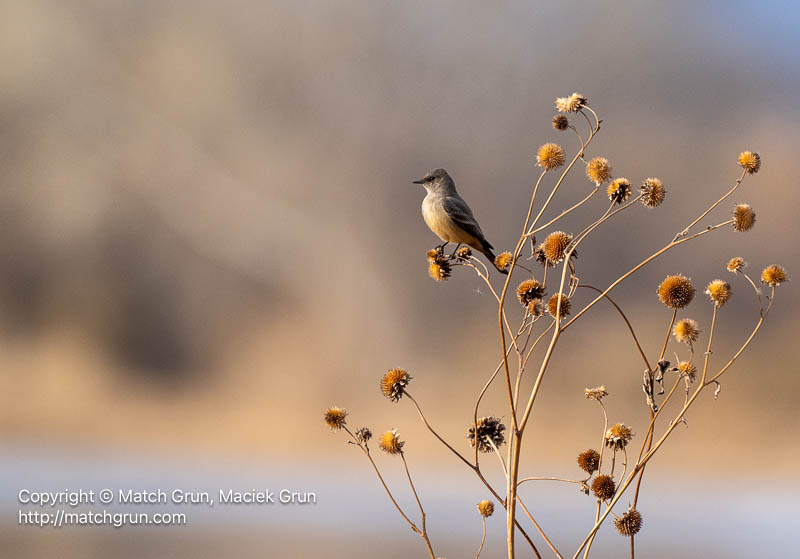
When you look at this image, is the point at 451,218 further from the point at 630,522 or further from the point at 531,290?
the point at 630,522

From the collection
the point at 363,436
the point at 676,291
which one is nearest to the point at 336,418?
the point at 363,436

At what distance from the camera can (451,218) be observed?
111 cm

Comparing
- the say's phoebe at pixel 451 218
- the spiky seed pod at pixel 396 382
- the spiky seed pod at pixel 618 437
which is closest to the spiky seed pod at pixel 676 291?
the spiky seed pod at pixel 618 437

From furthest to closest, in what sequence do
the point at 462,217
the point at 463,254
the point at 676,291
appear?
1. the point at 462,217
2. the point at 463,254
3. the point at 676,291

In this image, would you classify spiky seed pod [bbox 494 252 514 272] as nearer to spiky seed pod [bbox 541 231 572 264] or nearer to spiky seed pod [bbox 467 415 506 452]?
spiky seed pod [bbox 541 231 572 264]

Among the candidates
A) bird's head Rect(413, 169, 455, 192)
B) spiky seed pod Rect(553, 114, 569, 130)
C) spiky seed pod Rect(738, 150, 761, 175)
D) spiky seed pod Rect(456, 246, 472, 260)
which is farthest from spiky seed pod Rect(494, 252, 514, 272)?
bird's head Rect(413, 169, 455, 192)

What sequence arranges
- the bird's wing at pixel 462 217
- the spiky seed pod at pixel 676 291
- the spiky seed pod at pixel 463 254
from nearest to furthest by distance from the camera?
the spiky seed pod at pixel 676 291 < the spiky seed pod at pixel 463 254 < the bird's wing at pixel 462 217

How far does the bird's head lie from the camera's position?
1172mm

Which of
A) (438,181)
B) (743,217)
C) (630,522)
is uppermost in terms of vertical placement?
(438,181)

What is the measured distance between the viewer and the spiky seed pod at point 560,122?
77 cm

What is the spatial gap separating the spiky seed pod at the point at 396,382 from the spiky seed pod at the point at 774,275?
1.29 ft

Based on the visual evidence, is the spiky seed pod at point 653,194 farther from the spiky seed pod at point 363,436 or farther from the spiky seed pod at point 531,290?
the spiky seed pod at point 363,436

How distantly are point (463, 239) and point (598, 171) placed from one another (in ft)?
1.23

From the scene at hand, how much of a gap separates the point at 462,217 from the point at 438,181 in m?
0.11
